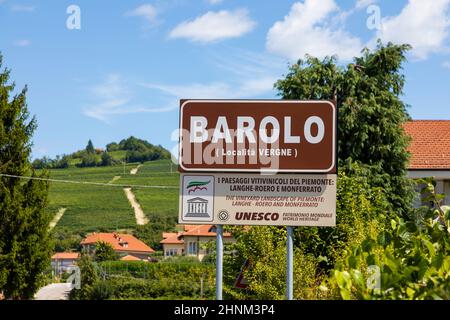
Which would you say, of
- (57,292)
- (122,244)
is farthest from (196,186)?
(122,244)

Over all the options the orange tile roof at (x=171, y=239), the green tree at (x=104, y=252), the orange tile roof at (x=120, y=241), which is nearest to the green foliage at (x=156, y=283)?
the green tree at (x=104, y=252)

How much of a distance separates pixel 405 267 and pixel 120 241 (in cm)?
9669

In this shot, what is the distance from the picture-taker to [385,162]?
86.3 ft

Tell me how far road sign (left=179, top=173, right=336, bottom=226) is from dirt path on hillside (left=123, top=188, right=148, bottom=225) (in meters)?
94.1

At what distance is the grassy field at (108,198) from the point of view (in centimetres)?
9812

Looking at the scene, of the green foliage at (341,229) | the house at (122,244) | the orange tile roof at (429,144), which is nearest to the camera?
the green foliage at (341,229)

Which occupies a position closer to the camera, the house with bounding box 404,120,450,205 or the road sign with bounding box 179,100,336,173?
the road sign with bounding box 179,100,336,173

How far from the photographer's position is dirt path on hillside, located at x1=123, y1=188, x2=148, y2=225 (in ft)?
342

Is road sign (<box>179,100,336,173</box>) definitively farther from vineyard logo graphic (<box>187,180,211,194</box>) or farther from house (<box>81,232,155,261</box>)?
house (<box>81,232,155,261</box>)

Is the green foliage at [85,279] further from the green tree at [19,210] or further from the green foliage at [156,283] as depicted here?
the green tree at [19,210]

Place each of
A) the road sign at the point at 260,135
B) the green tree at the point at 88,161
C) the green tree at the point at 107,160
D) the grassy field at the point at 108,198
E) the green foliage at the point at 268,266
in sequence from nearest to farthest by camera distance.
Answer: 1. the road sign at the point at 260,135
2. the green foliage at the point at 268,266
3. the grassy field at the point at 108,198
4. the green tree at the point at 107,160
5. the green tree at the point at 88,161

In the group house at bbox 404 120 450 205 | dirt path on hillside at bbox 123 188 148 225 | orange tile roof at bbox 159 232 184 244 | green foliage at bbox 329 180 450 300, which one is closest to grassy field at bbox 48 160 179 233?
dirt path on hillside at bbox 123 188 148 225

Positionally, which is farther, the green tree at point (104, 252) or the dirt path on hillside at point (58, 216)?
the dirt path on hillside at point (58, 216)

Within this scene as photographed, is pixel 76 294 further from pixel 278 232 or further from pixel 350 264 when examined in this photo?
pixel 350 264
